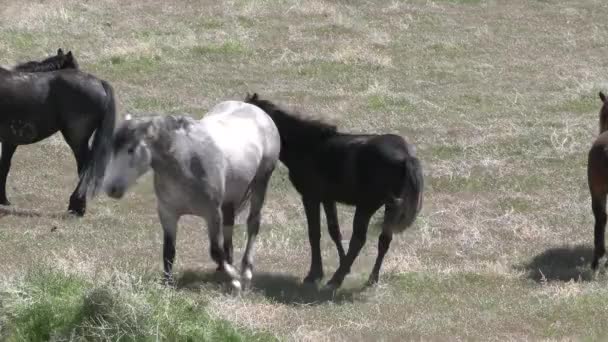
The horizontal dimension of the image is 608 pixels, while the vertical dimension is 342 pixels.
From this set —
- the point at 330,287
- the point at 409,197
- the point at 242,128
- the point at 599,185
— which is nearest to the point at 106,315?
the point at 242,128

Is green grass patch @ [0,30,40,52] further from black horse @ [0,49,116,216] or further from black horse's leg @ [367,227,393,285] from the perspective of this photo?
black horse's leg @ [367,227,393,285]

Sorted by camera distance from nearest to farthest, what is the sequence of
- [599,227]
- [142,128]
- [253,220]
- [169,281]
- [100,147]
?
[142,128]
[169,281]
[253,220]
[599,227]
[100,147]

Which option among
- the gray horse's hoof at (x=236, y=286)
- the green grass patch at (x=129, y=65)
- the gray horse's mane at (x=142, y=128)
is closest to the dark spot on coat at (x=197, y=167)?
the gray horse's mane at (x=142, y=128)

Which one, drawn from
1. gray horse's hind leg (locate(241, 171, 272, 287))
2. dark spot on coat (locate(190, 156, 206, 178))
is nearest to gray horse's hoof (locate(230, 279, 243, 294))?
gray horse's hind leg (locate(241, 171, 272, 287))

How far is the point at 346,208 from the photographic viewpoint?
1488 centimetres

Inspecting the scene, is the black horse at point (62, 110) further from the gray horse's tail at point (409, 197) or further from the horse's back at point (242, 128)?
the gray horse's tail at point (409, 197)

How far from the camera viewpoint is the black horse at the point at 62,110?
13742 mm

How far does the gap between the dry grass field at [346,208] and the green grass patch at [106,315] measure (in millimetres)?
17

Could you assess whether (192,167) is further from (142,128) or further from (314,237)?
(314,237)

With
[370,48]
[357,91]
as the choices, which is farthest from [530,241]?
[370,48]

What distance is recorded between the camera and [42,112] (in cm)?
1384

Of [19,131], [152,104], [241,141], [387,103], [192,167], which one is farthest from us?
[387,103]

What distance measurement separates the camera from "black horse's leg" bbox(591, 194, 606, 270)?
40.2ft

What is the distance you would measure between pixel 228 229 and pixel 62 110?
12.7 feet
